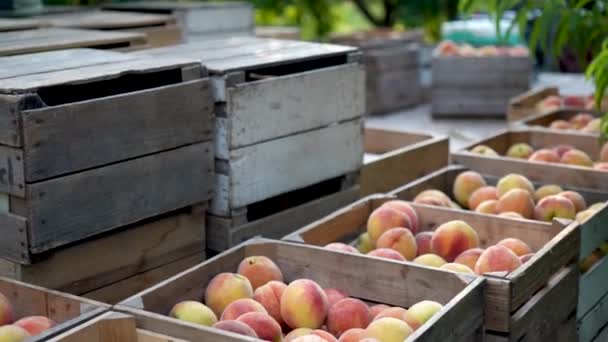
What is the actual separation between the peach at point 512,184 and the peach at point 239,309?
1.40 meters

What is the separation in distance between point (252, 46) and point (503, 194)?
1.08 m

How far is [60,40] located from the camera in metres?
3.24

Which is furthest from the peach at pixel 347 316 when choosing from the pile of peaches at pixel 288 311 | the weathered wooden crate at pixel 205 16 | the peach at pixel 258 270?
the weathered wooden crate at pixel 205 16

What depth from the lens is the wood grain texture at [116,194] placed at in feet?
8.02

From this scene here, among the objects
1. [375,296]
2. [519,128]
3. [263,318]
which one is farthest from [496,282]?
[519,128]

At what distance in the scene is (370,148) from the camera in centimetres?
477

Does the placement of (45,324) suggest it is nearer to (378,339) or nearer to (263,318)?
(263,318)

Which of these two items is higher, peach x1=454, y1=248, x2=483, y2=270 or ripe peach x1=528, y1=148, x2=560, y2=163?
ripe peach x1=528, y1=148, x2=560, y2=163

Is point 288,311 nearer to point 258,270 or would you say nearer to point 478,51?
point 258,270

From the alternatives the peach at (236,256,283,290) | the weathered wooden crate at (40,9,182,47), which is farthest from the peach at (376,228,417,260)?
the weathered wooden crate at (40,9,182,47)

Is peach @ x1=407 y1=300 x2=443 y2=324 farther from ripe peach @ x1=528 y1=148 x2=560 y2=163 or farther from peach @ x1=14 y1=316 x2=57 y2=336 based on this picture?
ripe peach @ x1=528 y1=148 x2=560 y2=163

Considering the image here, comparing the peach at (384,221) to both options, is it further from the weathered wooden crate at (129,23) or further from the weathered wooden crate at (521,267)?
the weathered wooden crate at (129,23)

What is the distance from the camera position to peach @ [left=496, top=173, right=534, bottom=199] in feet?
11.5

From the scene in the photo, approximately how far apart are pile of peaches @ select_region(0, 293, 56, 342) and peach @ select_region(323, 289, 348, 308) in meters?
0.74
